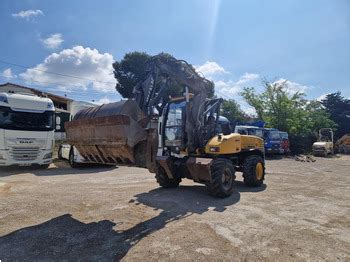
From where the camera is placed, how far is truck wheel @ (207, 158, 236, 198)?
780 cm

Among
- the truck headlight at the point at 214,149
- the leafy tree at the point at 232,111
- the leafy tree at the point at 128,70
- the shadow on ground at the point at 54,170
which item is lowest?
the shadow on ground at the point at 54,170

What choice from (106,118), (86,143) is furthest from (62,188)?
(106,118)

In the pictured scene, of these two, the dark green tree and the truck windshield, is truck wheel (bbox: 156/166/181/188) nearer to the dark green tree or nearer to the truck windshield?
the truck windshield

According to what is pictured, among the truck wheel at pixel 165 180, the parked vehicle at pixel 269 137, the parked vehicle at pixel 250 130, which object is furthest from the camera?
the parked vehicle at pixel 269 137

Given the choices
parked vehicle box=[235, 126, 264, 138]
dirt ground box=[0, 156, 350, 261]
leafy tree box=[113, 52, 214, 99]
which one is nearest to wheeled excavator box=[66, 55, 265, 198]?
dirt ground box=[0, 156, 350, 261]

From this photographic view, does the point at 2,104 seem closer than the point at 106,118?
No

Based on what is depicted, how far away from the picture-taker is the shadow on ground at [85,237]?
445 centimetres

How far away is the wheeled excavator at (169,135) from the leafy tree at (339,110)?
142 ft

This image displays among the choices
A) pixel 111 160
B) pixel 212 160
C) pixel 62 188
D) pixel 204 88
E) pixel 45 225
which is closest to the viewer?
pixel 45 225

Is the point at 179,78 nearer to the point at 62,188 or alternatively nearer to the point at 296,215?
the point at 296,215

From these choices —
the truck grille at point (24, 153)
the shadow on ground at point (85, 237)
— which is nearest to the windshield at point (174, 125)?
the shadow on ground at point (85, 237)

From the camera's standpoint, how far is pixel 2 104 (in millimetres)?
13062

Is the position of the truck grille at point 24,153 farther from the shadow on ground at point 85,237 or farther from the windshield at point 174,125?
the shadow on ground at point 85,237

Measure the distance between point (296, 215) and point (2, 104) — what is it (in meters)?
12.2
